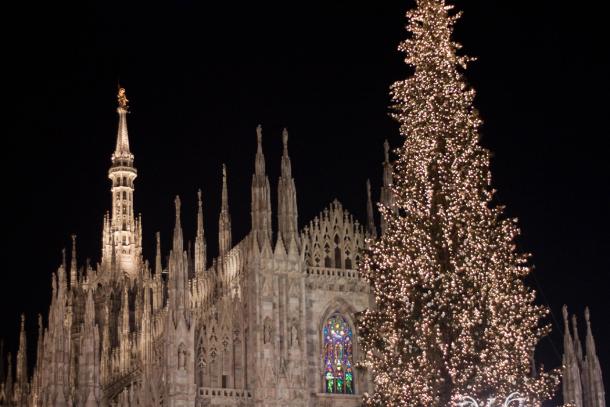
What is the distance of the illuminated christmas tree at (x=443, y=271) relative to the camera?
30984 millimetres

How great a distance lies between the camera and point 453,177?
32.1m

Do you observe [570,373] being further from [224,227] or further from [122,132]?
[122,132]

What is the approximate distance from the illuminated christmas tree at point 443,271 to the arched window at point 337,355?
59.2 feet

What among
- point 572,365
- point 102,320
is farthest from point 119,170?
point 572,365

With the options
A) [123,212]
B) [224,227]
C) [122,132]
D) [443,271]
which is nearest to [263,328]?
[224,227]

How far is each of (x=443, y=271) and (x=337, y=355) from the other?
66.3ft

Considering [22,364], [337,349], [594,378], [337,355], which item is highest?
[22,364]

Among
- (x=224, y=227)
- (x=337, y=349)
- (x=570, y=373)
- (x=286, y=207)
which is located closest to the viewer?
(x=570, y=373)

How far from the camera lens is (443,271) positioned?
31625mm

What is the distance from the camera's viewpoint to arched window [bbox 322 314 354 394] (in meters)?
50.7

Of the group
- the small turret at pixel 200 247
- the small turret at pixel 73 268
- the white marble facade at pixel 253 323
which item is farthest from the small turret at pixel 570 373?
the small turret at pixel 73 268

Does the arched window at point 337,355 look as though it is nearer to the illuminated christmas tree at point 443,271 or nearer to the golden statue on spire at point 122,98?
the illuminated christmas tree at point 443,271

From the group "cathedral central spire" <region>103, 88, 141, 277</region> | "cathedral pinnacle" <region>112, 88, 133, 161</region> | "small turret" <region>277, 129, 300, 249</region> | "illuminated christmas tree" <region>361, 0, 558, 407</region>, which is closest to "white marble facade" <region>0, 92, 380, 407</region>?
"small turret" <region>277, 129, 300, 249</region>

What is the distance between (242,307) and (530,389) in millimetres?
21131
